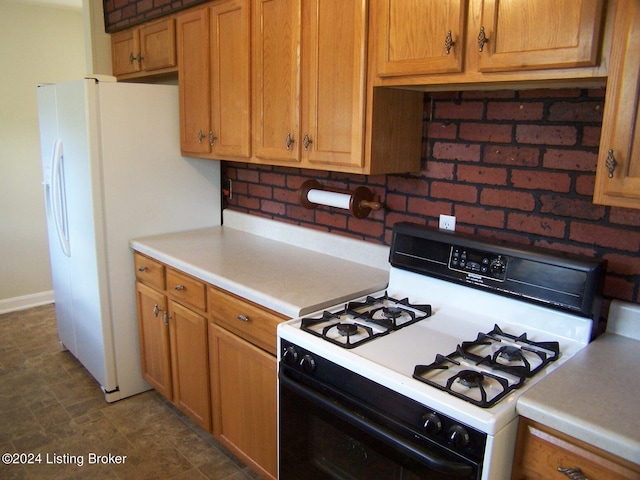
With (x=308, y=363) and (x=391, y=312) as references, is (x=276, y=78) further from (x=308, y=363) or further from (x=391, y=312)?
(x=308, y=363)

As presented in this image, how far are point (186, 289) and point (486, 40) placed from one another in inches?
64.7

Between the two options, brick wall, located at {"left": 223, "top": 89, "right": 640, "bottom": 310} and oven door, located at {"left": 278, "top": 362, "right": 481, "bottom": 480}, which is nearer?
oven door, located at {"left": 278, "top": 362, "right": 481, "bottom": 480}

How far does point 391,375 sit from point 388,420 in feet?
0.39

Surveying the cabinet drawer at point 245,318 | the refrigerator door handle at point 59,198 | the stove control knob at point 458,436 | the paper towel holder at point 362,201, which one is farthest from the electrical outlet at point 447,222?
the refrigerator door handle at point 59,198

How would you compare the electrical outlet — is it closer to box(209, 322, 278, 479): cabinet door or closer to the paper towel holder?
the paper towel holder

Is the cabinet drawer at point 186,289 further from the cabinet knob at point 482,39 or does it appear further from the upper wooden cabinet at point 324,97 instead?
the cabinet knob at point 482,39

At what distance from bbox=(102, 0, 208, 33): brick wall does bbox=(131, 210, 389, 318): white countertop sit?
123cm

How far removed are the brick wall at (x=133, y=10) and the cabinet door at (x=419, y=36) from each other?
1.37m

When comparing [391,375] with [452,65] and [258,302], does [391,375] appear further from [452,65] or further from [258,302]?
[452,65]

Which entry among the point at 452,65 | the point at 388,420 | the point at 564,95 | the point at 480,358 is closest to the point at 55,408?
the point at 388,420

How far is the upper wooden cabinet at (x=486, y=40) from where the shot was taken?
4.09 feet

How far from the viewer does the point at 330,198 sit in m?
2.25

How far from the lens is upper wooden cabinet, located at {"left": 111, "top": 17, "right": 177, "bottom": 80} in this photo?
2.79 m

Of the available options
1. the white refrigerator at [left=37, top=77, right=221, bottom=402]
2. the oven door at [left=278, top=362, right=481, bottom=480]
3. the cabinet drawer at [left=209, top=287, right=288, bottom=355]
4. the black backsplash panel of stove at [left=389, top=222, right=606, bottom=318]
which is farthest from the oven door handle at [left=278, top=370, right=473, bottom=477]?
the white refrigerator at [left=37, top=77, right=221, bottom=402]
